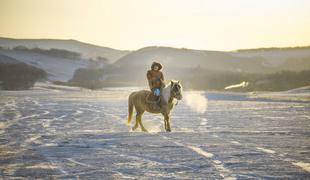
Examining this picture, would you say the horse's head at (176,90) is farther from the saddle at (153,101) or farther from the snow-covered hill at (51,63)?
the snow-covered hill at (51,63)

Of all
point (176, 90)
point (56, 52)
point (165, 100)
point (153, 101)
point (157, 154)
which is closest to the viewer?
point (157, 154)

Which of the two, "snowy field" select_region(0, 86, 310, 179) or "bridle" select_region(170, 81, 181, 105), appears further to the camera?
"bridle" select_region(170, 81, 181, 105)

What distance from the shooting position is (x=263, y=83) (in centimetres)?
7625

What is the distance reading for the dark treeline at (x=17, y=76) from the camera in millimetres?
85688

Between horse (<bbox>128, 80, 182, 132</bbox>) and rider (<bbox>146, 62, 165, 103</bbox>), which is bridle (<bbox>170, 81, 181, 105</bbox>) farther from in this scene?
rider (<bbox>146, 62, 165, 103</bbox>)

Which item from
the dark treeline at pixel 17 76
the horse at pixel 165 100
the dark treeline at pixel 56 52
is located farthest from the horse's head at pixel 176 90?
the dark treeline at pixel 56 52

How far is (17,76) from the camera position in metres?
97.1

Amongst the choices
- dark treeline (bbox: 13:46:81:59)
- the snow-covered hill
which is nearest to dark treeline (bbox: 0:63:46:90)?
the snow-covered hill

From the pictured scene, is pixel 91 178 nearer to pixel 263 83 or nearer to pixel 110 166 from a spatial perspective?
pixel 110 166

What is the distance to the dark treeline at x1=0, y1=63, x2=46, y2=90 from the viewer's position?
8569cm

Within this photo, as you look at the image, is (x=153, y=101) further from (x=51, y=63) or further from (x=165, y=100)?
(x=51, y=63)

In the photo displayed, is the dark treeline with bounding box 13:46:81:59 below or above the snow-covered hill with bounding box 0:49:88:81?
above

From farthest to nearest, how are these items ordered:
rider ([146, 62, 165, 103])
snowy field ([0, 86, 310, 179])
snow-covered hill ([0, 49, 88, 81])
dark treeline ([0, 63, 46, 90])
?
snow-covered hill ([0, 49, 88, 81]), dark treeline ([0, 63, 46, 90]), rider ([146, 62, 165, 103]), snowy field ([0, 86, 310, 179])

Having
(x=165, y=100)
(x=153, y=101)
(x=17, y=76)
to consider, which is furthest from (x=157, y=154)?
(x=17, y=76)
